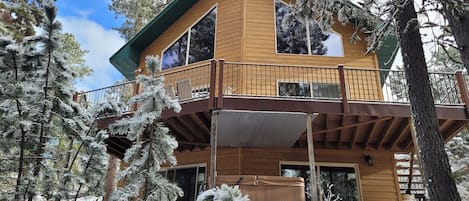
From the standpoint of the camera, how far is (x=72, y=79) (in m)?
5.89

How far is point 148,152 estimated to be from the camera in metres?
4.70

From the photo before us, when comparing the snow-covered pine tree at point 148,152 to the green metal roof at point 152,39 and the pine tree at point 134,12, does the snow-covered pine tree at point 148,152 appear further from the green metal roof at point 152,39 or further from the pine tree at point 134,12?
the pine tree at point 134,12

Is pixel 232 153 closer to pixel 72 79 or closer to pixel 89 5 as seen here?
pixel 72 79

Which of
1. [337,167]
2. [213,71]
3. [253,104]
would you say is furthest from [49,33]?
[337,167]

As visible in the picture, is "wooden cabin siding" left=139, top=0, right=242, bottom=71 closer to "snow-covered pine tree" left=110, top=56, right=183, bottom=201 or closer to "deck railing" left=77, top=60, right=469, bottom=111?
"deck railing" left=77, top=60, right=469, bottom=111

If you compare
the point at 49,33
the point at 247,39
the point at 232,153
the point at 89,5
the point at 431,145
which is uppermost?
the point at 89,5

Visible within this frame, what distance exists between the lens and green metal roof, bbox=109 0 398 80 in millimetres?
10945

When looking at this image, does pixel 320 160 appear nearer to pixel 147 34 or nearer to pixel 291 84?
pixel 291 84

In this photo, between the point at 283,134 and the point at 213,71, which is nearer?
the point at 213,71

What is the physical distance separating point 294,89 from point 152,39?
495cm

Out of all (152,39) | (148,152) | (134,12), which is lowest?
(148,152)

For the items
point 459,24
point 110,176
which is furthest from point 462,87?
point 110,176

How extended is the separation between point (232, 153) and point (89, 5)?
1042 inches

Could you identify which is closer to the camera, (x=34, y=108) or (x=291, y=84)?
(x=34, y=108)
